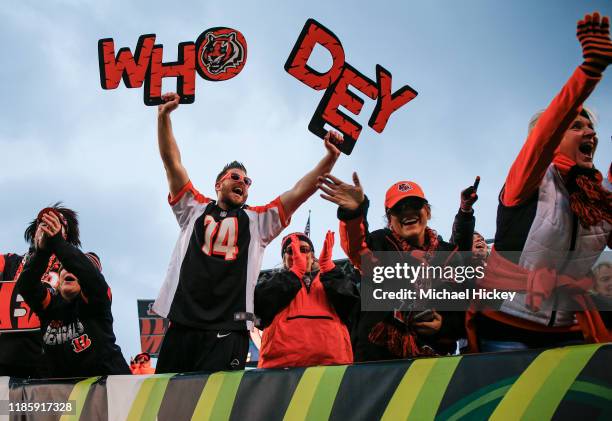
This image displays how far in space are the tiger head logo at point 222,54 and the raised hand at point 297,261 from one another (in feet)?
4.34

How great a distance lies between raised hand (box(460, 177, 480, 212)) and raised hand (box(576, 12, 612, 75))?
0.95 meters

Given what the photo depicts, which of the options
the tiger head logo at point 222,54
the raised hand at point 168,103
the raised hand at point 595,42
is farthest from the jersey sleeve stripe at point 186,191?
the raised hand at point 595,42

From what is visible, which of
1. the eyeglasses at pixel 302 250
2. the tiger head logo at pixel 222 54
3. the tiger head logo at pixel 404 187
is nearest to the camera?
the tiger head logo at pixel 404 187

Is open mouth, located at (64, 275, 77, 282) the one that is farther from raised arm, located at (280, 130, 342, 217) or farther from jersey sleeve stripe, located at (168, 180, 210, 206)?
raised arm, located at (280, 130, 342, 217)

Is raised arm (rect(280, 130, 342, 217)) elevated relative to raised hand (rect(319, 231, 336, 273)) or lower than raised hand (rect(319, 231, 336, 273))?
elevated

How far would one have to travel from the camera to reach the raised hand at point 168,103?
4.66 metres

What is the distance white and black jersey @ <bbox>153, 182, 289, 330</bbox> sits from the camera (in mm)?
4133

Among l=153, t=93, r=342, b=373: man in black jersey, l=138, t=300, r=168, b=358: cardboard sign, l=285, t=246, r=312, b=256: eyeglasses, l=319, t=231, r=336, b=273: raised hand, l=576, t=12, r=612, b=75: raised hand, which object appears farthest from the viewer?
l=138, t=300, r=168, b=358: cardboard sign

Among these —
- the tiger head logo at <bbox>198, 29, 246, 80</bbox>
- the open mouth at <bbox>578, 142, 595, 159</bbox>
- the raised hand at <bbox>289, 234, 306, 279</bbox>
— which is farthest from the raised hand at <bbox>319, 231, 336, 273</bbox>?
the open mouth at <bbox>578, 142, 595, 159</bbox>

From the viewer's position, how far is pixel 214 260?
4285 mm

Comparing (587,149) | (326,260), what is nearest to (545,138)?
(587,149)

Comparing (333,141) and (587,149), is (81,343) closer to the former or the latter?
(333,141)

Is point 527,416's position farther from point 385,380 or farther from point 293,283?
point 293,283

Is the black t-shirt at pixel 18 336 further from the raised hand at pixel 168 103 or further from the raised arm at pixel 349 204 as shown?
the raised arm at pixel 349 204
